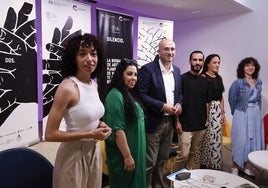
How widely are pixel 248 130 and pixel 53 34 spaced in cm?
247

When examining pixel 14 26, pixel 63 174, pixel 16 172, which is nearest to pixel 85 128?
pixel 63 174

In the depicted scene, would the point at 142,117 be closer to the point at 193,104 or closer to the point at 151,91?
the point at 151,91

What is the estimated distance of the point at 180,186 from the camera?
1661mm

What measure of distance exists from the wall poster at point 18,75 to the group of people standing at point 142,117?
95 cm

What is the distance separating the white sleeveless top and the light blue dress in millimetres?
2245

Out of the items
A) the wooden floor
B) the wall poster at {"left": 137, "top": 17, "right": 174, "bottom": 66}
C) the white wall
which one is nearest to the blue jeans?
the wooden floor

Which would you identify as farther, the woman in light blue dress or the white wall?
the white wall

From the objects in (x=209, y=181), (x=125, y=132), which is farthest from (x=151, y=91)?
(x=209, y=181)

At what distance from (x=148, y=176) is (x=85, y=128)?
1317mm

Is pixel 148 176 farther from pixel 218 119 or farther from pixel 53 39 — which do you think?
pixel 53 39

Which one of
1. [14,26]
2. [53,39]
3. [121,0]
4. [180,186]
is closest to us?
[180,186]

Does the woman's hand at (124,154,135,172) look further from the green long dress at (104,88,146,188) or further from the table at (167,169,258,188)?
the table at (167,169,258,188)

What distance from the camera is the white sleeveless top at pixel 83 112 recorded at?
119 centimetres

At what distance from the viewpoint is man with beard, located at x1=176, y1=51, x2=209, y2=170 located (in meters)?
2.71
